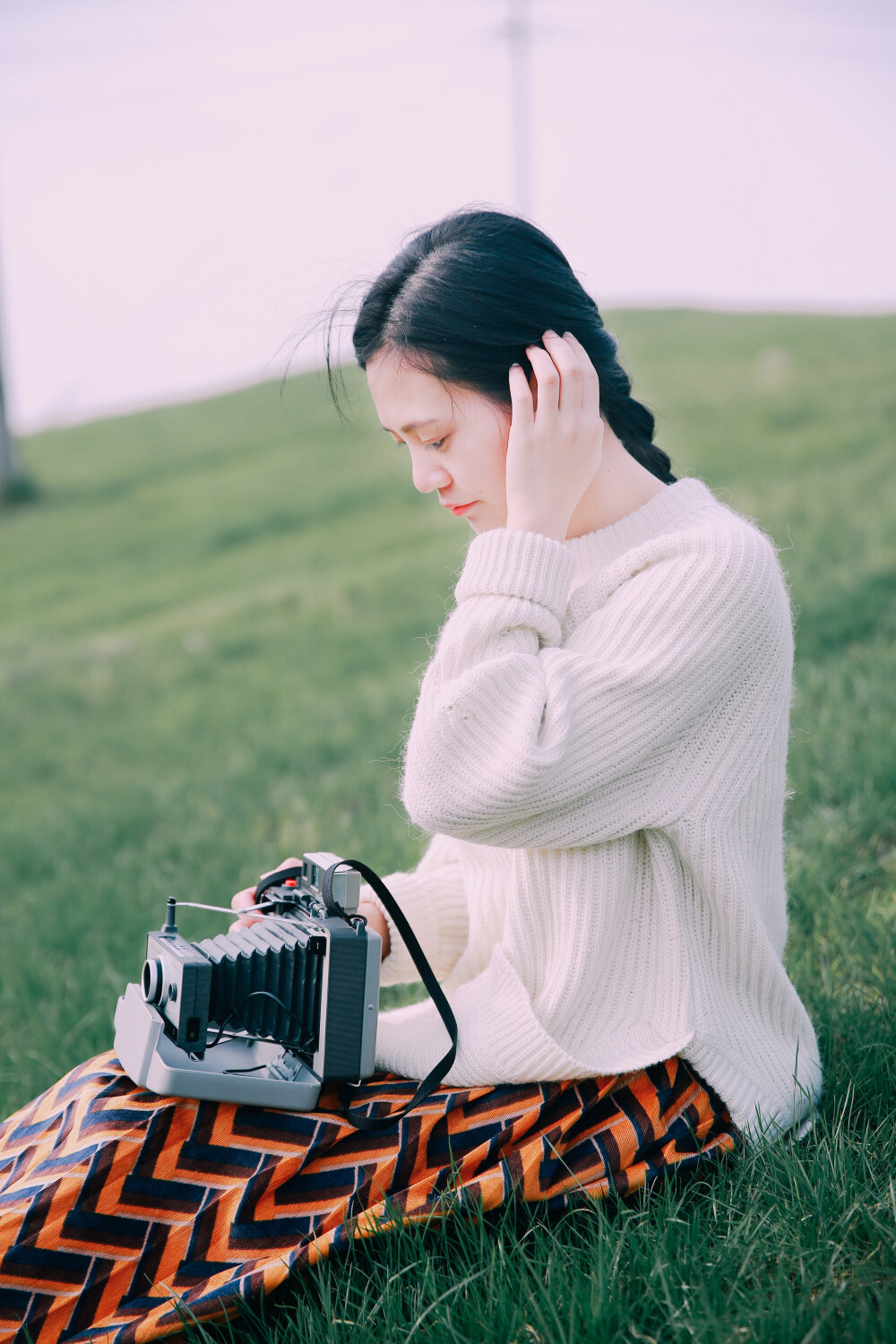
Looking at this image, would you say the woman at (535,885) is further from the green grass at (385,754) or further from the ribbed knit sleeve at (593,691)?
the green grass at (385,754)

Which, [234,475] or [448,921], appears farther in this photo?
[234,475]

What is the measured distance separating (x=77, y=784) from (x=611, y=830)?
18.9 ft

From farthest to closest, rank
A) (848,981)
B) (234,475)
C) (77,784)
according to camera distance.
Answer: (234,475) < (77,784) < (848,981)

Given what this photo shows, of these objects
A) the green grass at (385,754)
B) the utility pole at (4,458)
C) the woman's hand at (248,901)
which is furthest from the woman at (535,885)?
the utility pole at (4,458)

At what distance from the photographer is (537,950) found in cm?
199

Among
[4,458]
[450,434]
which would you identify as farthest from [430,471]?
[4,458]

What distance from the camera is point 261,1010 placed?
76.0 inches

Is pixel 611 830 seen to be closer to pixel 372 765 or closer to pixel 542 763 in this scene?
pixel 542 763

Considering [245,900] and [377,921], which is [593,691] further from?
[245,900]

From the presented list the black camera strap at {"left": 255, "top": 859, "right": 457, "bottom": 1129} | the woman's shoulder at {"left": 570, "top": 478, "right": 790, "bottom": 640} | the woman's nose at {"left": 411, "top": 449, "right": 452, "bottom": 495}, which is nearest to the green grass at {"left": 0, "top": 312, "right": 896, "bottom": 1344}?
the black camera strap at {"left": 255, "top": 859, "right": 457, "bottom": 1129}

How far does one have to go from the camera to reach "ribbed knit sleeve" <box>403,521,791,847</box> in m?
1.82

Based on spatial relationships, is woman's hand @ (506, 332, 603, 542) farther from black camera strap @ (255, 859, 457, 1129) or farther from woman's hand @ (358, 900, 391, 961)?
woman's hand @ (358, 900, 391, 961)

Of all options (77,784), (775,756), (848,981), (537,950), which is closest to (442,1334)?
(537,950)

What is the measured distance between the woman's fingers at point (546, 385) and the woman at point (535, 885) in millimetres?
16
